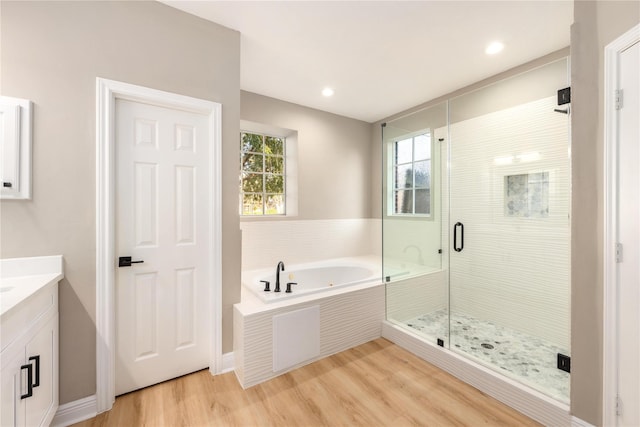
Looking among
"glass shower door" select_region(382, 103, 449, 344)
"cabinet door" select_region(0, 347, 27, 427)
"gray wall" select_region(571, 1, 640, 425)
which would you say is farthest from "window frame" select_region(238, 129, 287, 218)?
"gray wall" select_region(571, 1, 640, 425)

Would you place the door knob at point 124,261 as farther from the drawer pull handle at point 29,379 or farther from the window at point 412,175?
the window at point 412,175

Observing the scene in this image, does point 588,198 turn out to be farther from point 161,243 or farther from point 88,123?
point 88,123

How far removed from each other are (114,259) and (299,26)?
2.12 meters

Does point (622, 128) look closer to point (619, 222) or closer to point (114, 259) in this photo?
point (619, 222)

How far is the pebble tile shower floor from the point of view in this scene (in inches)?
68.3

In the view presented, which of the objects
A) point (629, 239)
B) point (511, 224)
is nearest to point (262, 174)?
point (511, 224)

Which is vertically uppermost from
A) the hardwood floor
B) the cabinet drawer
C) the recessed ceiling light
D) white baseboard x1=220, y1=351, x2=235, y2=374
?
the recessed ceiling light

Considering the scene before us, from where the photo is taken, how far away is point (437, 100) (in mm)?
3293

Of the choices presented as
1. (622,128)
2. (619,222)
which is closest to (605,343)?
(619,222)

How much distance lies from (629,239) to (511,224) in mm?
1404

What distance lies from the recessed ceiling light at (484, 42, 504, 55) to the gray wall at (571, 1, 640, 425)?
2.70 feet

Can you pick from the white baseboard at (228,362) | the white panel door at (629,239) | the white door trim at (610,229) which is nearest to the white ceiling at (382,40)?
the white door trim at (610,229)

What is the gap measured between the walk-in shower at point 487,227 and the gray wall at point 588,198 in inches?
26.0

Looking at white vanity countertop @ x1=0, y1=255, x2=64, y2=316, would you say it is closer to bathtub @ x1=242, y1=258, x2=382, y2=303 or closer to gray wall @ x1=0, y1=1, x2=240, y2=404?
gray wall @ x1=0, y1=1, x2=240, y2=404
